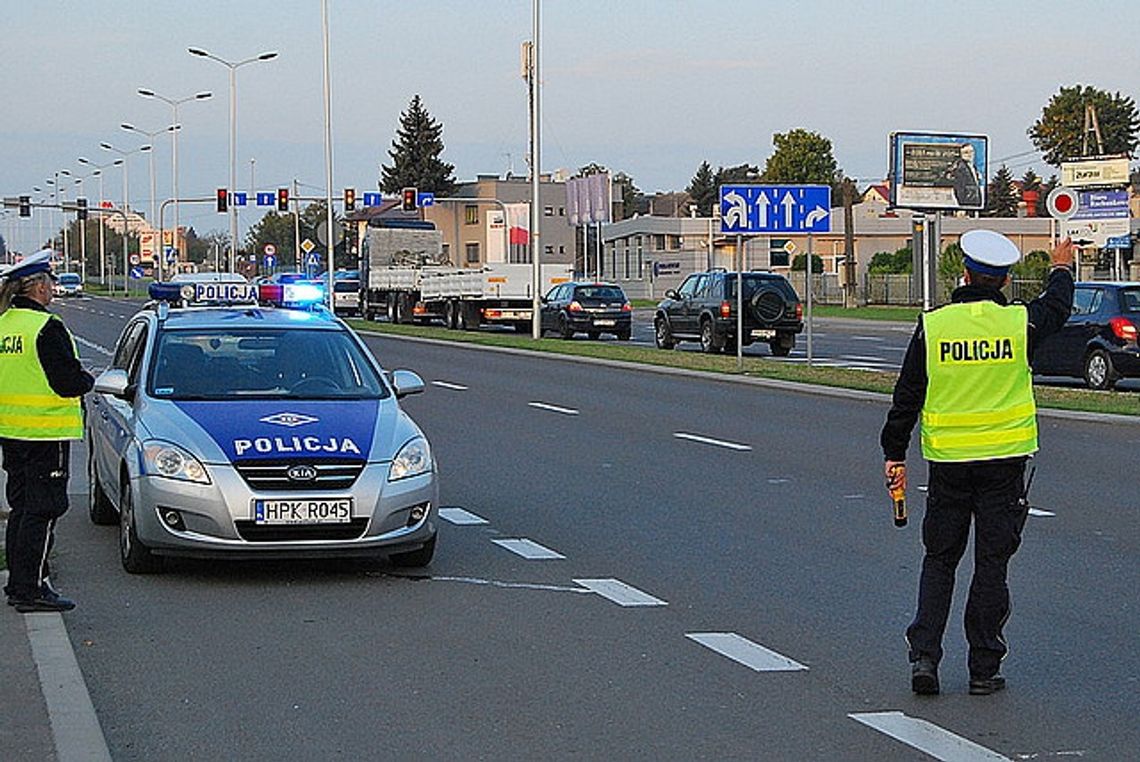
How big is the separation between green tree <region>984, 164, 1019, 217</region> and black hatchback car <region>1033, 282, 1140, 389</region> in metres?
113

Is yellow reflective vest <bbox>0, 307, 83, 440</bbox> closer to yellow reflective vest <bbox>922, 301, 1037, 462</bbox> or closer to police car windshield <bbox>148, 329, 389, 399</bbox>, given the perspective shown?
police car windshield <bbox>148, 329, 389, 399</bbox>

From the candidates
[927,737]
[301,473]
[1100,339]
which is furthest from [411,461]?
[1100,339]

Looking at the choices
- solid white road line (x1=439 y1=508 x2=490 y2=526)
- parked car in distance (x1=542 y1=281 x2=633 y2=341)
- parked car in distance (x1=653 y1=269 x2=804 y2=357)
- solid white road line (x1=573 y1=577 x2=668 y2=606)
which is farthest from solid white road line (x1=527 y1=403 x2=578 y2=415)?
parked car in distance (x1=542 y1=281 x2=633 y2=341)

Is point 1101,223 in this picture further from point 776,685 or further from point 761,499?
point 776,685

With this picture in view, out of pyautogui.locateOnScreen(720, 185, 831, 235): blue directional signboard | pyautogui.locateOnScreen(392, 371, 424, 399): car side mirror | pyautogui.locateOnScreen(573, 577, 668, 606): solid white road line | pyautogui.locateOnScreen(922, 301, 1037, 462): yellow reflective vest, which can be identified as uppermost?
pyautogui.locateOnScreen(720, 185, 831, 235): blue directional signboard

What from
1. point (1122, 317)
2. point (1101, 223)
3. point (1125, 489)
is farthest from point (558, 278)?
point (1125, 489)

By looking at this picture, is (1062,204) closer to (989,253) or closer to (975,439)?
(989,253)

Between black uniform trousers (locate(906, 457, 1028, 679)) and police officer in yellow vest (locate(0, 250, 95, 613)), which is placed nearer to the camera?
black uniform trousers (locate(906, 457, 1028, 679))

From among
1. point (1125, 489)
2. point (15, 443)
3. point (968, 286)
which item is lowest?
point (1125, 489)

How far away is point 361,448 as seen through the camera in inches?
385

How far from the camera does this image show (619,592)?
9555 mm

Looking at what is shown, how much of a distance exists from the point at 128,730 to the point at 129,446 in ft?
12.1

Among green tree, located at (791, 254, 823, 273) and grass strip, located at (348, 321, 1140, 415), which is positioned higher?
green tree, located at (791, 254, 823, 273)

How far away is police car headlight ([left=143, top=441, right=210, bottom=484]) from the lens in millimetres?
9555
